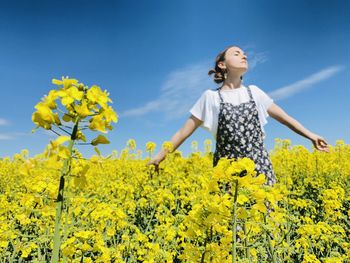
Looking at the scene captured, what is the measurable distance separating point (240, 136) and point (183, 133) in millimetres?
604

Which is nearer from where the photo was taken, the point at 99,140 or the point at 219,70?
the point at 99,140

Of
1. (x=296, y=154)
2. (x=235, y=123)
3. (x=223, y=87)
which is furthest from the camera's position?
(x=296, y=154)

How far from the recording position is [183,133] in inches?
163

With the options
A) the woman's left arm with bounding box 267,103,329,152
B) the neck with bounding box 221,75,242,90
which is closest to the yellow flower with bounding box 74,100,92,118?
the neck with bounding box 221,75,242,90

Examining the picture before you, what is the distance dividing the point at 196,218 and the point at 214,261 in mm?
226

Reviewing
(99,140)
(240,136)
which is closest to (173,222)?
(240,136)

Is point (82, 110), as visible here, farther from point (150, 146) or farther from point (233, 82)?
point (150, 146)

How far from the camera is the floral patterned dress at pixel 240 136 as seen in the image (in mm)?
3838

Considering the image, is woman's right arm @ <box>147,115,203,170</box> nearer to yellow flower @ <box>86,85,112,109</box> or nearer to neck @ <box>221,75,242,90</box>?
neck @ <box>221,75,242,90</box>

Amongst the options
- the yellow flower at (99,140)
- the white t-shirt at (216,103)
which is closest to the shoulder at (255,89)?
the white t-shirt at (216,103)

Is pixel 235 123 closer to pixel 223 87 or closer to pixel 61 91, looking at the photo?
pixel 223 87

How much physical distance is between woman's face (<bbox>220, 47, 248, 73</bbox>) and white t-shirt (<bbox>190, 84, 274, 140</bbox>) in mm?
201

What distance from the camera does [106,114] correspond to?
4.62 feet

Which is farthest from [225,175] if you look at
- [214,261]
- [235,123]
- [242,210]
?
[235,123]
